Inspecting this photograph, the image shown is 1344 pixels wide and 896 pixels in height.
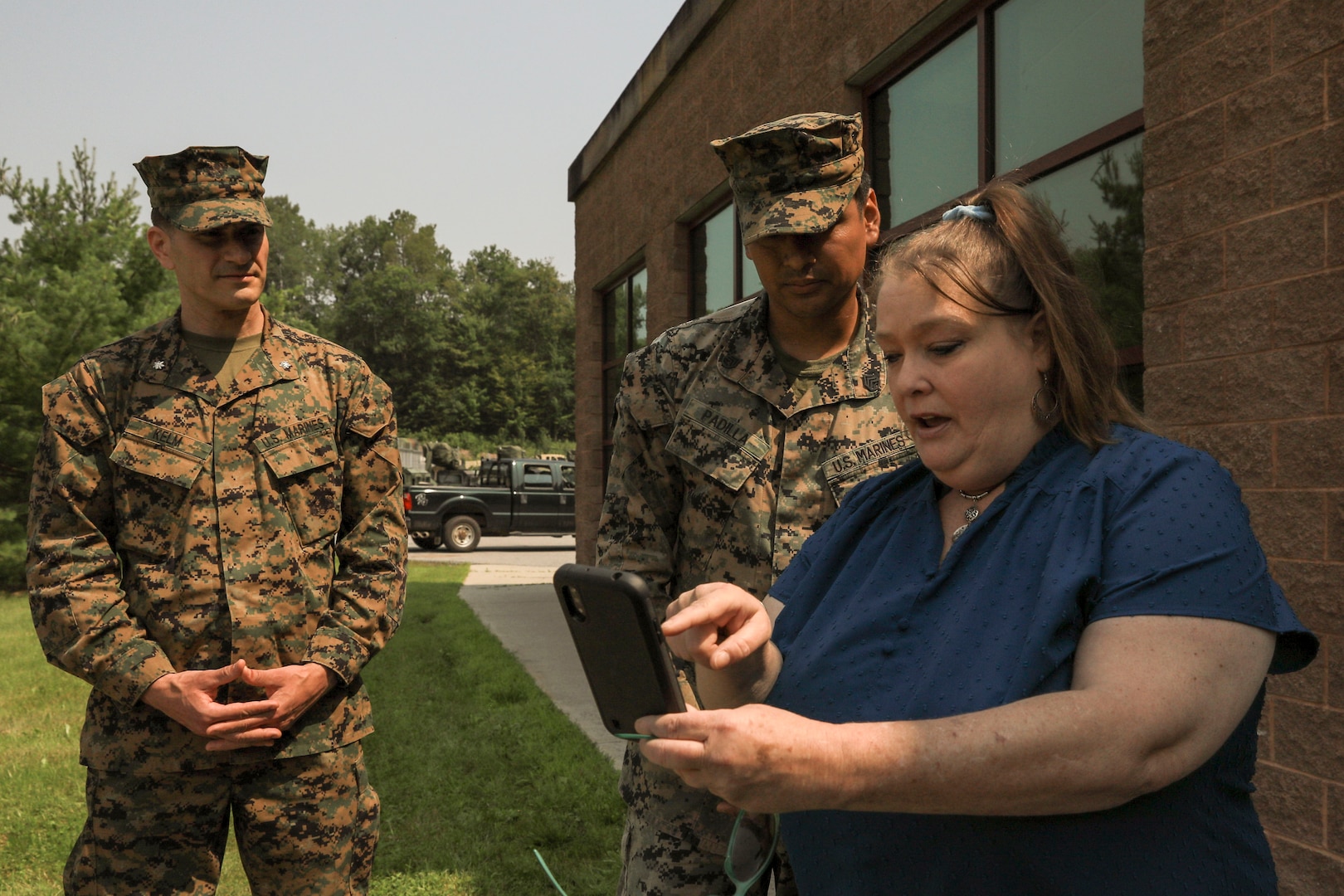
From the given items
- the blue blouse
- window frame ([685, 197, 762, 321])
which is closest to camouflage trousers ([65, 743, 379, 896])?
the blue blouse

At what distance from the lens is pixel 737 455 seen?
2.48 meters

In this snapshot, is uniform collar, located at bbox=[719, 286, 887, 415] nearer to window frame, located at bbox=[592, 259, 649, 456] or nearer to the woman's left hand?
the woman's left hand

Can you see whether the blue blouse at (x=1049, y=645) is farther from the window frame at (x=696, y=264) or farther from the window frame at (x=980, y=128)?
the window frame at (x=696, y=264)

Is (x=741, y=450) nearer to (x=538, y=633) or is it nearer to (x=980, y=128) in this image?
(x=980, y=128)

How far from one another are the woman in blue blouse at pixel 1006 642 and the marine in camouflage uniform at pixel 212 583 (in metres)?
1.58

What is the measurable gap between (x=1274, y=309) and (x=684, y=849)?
213 cm

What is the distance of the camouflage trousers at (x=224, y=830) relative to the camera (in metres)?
2.70

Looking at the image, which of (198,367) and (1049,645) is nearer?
(1049,645)

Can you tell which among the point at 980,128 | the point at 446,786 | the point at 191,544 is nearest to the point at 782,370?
the point at 191,544

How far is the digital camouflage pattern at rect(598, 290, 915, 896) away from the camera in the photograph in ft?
7.81

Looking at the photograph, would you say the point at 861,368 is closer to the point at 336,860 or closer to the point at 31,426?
the point at 336,860

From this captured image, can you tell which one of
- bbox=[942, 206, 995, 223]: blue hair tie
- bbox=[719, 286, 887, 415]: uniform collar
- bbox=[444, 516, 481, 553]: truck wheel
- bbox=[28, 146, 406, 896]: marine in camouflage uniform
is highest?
bbox=[942, 206, 995, 223]: blue hair tie

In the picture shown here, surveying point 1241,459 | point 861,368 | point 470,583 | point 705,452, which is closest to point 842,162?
point 861,368

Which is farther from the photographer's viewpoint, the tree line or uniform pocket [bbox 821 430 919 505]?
the tree line
